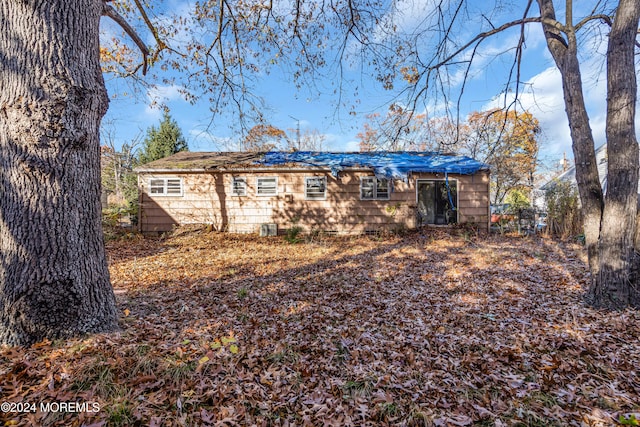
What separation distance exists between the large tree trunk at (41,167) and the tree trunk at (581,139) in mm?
5999

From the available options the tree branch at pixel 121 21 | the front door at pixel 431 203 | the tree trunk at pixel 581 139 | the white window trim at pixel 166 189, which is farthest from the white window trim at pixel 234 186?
the tree trunk at pixel 581 139

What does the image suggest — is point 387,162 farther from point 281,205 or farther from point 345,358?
point 345,358

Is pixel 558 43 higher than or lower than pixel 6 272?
higher

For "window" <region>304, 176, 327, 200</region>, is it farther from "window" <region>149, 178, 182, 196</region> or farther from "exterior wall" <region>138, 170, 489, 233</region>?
"window" <region>149, 178, 182, 196</region>

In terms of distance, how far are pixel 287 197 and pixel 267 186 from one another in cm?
93

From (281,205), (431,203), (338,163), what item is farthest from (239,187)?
(431,203)

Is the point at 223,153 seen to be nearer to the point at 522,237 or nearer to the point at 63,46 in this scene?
the point at 63,46

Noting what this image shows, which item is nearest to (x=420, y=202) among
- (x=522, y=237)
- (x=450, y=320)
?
(x=522, y=237)

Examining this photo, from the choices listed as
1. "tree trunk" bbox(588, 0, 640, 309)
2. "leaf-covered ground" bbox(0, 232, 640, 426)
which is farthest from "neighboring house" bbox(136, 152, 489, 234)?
"tree trunk" bbox(588, 0, 640, 309)

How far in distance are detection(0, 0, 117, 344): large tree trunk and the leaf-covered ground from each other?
0.34 meters

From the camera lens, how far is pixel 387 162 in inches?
452

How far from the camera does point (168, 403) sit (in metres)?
2.17


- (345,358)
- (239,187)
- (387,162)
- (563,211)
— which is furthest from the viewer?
(239,187)

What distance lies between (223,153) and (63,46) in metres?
11.4
